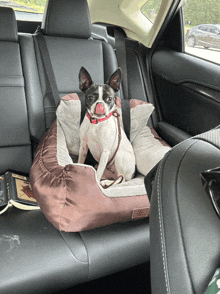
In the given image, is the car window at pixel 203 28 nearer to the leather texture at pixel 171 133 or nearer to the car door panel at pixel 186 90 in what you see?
the car door panel at pixel 186 90

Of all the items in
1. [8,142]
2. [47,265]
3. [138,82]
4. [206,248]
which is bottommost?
[47,265]

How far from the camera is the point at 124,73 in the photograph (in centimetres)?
236

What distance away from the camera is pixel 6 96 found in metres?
1.92

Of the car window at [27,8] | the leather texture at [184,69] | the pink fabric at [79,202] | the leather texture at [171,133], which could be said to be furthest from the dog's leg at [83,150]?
the car window at [27,8]

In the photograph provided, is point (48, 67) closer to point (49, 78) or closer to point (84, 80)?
point (49, 78)

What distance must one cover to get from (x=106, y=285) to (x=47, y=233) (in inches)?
16.8

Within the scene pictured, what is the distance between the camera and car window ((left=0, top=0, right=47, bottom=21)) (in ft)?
7.84

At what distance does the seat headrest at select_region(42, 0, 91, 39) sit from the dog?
0.50 meters

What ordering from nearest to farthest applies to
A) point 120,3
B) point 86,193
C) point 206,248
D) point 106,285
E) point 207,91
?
point 206,248 < point 86,193 < point 106,285 < point 207,91 < point 120,3

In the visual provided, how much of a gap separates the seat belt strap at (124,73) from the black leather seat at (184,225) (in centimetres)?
142

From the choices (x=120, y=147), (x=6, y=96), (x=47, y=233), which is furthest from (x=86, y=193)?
(x=6, y=96)

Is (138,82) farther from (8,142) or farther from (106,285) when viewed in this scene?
(106,285)

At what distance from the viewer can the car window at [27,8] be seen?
7.84 feet

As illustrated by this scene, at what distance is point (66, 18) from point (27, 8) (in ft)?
2.50
